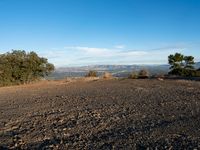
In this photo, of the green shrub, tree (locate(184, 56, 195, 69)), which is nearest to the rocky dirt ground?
the green shrub

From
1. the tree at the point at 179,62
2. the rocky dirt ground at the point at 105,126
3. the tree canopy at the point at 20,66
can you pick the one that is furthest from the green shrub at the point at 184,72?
the rocky dirt ground at the point at 105,126

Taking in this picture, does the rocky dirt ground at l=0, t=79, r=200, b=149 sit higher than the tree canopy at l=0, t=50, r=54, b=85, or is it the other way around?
the tree canopy at l=0, t=50, r=54, b=85

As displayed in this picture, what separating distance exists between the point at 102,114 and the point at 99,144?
5117mm

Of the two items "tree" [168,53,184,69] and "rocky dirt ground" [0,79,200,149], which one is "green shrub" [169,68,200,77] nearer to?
"tree" [168,53,184,69]

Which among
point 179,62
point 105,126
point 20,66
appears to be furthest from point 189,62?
point 105,126

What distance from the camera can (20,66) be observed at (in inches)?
1644

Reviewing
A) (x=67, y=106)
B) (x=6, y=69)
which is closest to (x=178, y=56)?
(x=6, y=69)

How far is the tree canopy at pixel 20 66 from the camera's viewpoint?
4038 centimetres

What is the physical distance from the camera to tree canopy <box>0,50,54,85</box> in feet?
132

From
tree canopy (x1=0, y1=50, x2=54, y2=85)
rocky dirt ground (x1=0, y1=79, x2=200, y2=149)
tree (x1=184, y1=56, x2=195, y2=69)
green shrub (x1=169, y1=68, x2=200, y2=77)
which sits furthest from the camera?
tree (x1=184, y1=56, x2=195, y2=69)

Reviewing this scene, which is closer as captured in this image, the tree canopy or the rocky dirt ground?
the rocky dirt ground

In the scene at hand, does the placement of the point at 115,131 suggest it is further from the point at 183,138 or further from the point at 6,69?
the point at 6,69

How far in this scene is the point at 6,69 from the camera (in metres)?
40.2

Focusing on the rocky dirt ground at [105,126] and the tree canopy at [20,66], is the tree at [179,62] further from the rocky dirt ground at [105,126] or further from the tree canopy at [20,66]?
the rocky dirt ground at [105,126]
